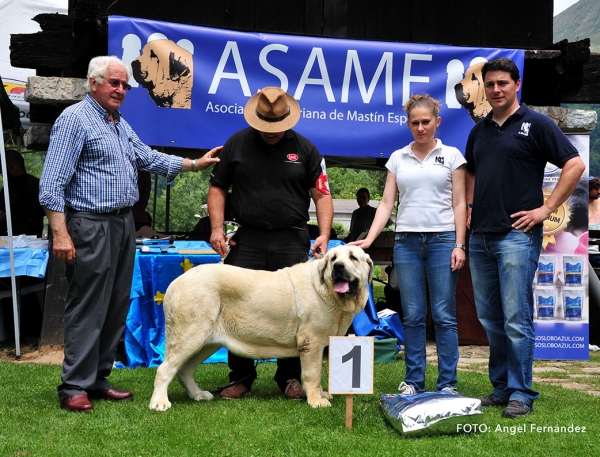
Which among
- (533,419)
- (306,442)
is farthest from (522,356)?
(306,442)

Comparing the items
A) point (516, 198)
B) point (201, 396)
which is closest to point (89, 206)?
point (201, 396)

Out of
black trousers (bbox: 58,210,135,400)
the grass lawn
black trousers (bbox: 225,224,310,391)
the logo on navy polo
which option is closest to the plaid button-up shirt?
black trousers (bbox: 58,210,135,400)

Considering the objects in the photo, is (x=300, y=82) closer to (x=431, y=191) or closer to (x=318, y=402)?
(x=431, y=191)

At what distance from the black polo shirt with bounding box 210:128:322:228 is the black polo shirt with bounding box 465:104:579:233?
126 cm

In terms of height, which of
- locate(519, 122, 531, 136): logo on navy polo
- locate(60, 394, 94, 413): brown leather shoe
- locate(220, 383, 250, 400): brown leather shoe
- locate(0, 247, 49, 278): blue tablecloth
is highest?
locate(519, 122, 531, 136): logo on navy polo

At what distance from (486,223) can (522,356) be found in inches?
34.3

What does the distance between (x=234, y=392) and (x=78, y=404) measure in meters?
1.10

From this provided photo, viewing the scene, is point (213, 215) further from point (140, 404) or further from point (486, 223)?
point (486, 223)

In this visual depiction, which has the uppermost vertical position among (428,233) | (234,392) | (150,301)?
(428,233)

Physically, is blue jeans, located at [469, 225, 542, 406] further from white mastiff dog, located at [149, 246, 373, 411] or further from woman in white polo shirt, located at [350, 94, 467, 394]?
white mastiff dog, located at [149, 246, 373, 411]

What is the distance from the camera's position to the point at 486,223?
14.1 feet

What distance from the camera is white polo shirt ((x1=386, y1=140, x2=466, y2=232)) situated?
4445mm

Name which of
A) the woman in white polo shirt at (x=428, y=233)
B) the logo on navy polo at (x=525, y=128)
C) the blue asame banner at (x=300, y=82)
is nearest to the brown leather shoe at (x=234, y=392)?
the woman in white polo shirt at (x=428, y=233)

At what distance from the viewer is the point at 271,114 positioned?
470 centimetres
